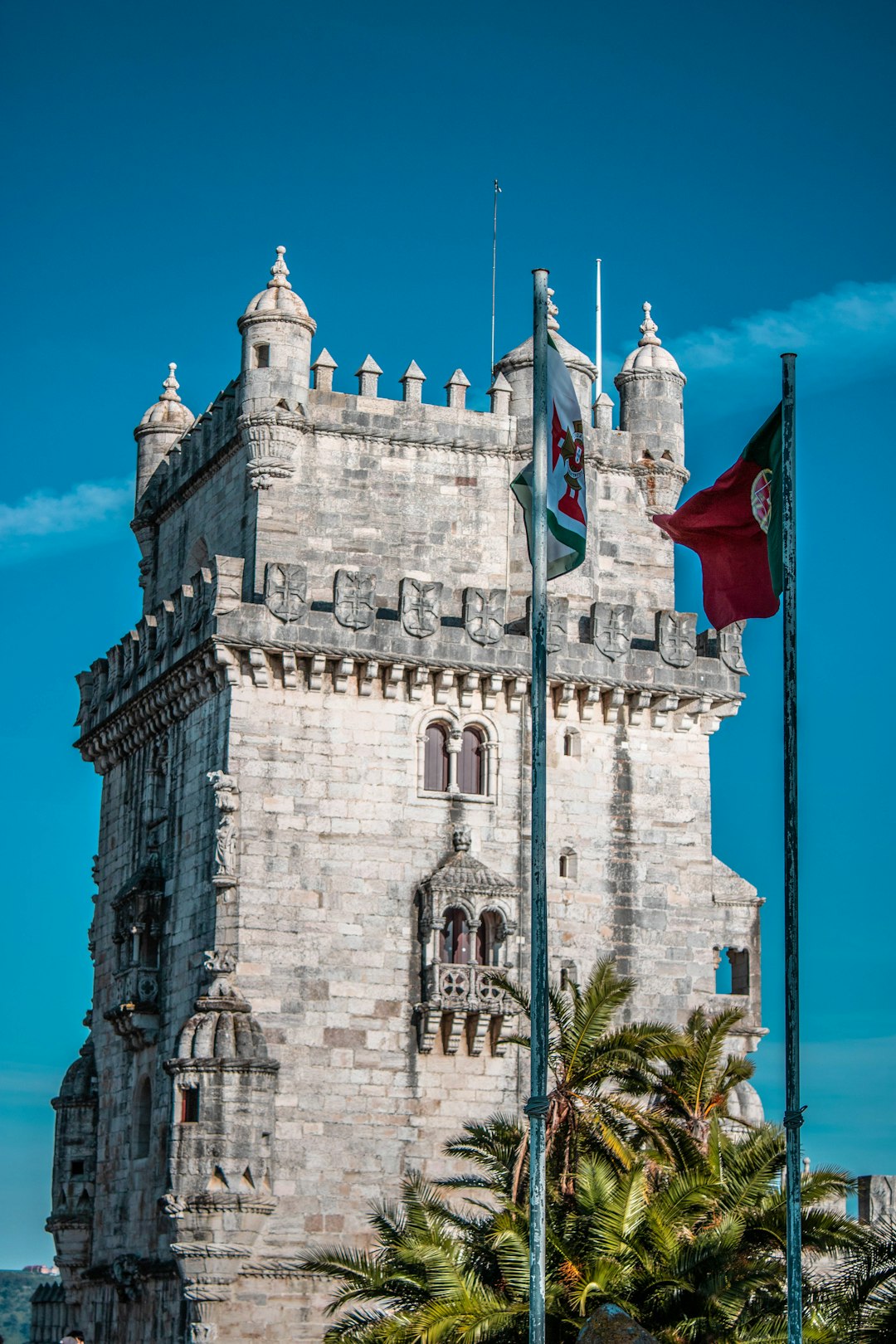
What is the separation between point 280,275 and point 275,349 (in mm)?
1643

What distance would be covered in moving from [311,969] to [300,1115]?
233 centimetres

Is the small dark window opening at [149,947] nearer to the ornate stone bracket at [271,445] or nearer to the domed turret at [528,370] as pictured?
the ornate stone bracket at [271,445]

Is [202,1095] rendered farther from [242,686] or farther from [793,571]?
[793,571]

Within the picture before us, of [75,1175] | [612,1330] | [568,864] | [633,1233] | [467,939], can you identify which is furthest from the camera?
[75,1175]

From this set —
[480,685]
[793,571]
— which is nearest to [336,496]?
[480,685]

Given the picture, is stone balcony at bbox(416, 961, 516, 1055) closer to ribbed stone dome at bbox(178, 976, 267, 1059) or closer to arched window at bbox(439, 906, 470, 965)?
arched window at bbox(439, 906, 470, 965)

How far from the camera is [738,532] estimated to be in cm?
2644

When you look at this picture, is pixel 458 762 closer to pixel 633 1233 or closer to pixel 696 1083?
pixel 696 1083

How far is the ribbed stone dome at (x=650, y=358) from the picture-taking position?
42250mm

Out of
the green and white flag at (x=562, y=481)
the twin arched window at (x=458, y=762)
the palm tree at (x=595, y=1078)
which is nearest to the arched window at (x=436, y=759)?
the twin arched window at (x=458, y=762)

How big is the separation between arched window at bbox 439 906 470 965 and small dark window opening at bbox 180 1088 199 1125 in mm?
4831

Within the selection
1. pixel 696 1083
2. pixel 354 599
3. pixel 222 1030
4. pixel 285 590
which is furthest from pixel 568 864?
pixel 696 1083

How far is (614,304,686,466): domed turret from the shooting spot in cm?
4200

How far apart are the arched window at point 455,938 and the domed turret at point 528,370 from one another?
9494 mm
